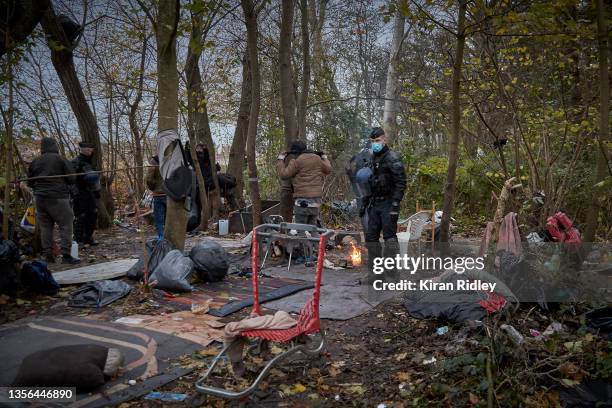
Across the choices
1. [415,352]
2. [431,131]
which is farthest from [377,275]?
[431,131]

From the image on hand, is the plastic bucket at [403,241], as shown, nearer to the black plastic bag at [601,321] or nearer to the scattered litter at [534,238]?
the scattered litter at [534,238]

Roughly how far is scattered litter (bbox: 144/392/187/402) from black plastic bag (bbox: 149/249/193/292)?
8.76ft

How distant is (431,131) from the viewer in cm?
1483

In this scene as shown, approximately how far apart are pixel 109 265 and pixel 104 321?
2501 millimetres

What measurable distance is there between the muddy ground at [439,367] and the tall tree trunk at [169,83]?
9.60 feet

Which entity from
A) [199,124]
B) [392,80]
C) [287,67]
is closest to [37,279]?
[287,67]

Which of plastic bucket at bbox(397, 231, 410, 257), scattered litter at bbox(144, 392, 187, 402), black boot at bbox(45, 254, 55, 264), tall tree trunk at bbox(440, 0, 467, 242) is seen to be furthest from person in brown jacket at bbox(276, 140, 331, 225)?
scattered litter at bbox(144, 392, 187, 402)

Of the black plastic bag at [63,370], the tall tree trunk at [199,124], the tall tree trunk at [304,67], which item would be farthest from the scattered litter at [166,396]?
the tall tree trunk at [199,124]

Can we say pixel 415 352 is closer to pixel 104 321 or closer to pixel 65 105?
pixel 104 321

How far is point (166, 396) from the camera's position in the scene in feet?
12.3

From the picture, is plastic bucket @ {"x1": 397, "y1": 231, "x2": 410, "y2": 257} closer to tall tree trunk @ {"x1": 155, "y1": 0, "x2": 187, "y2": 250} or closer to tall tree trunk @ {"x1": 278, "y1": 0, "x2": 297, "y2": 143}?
tall tree trunk @ {"x1": 278, "y1": 0, "x2": 297, "y2": 143}

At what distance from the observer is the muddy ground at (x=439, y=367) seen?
3545 millimetres

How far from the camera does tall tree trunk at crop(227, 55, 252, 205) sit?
13.7m

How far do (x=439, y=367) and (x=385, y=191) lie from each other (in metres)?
3.21
